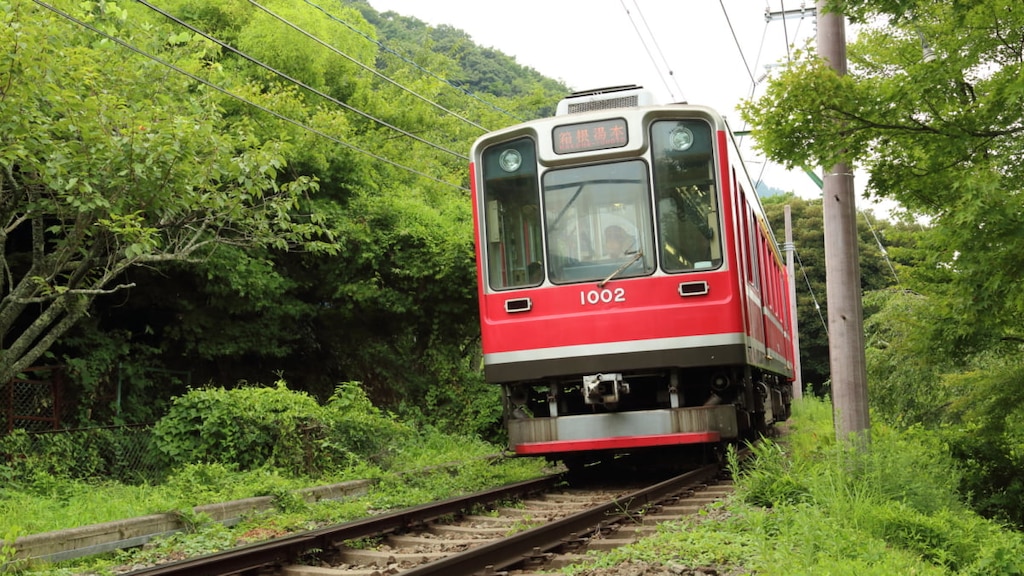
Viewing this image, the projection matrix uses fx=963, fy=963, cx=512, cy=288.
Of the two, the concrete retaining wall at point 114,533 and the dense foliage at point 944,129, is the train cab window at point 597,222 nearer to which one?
the dense foliage at point 944,129

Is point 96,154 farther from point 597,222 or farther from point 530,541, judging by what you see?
point 530,541

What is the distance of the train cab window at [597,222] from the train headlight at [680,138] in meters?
0.37

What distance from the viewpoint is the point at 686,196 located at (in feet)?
29.9

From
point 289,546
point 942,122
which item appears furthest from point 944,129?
point 289,546

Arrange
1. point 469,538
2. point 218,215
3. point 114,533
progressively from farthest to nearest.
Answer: point 218,215 → point 114,533 → point 469,538

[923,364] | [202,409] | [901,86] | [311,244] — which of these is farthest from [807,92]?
[202,409]

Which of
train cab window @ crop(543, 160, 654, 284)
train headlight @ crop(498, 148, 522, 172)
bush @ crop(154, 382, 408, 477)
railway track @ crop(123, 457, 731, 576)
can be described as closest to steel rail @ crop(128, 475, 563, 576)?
railway track @ crop(123, 457, 731, 576)

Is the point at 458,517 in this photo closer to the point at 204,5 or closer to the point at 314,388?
the point at 314,388

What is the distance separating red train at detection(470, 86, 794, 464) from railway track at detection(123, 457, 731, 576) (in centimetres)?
84

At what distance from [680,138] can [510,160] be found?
1.68 meters

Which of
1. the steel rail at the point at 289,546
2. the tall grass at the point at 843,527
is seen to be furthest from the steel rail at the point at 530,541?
the steel rail at the point at 289,546

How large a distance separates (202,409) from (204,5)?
26.6 feet

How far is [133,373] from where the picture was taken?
13.2 m

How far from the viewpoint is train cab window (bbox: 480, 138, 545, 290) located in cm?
941
